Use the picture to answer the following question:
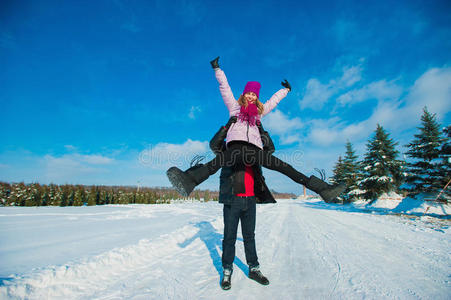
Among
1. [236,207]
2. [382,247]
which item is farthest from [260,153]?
[382,247]

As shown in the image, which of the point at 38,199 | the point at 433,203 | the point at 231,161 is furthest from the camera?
the point at 38,199

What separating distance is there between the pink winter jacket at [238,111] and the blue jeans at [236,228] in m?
0.65

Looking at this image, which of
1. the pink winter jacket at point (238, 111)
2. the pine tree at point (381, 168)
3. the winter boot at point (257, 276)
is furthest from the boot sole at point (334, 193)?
the pine tree at point (381, 168)

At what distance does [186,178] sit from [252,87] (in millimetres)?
1468

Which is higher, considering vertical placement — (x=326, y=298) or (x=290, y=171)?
(x=290, y=171)

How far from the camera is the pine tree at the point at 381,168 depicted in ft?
50.1

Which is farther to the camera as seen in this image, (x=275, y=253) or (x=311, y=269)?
(x=275, y=253)

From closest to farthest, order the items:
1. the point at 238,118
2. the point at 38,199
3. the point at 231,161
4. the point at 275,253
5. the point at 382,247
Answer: the point at 231,161 → the point at 238,118 → the point at 275,253 → the point at 382,247 → the point at 38,199

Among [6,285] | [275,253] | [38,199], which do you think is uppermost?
[6,285]

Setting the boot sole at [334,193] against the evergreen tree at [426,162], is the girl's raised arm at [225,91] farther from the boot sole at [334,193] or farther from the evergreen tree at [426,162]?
the evergreen tree at [426,162]

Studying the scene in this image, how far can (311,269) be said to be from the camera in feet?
6.79

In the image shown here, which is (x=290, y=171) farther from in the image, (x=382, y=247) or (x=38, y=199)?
(x=38, y=199)

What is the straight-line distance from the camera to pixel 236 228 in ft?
6.56

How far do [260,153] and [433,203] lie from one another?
1394 cm
